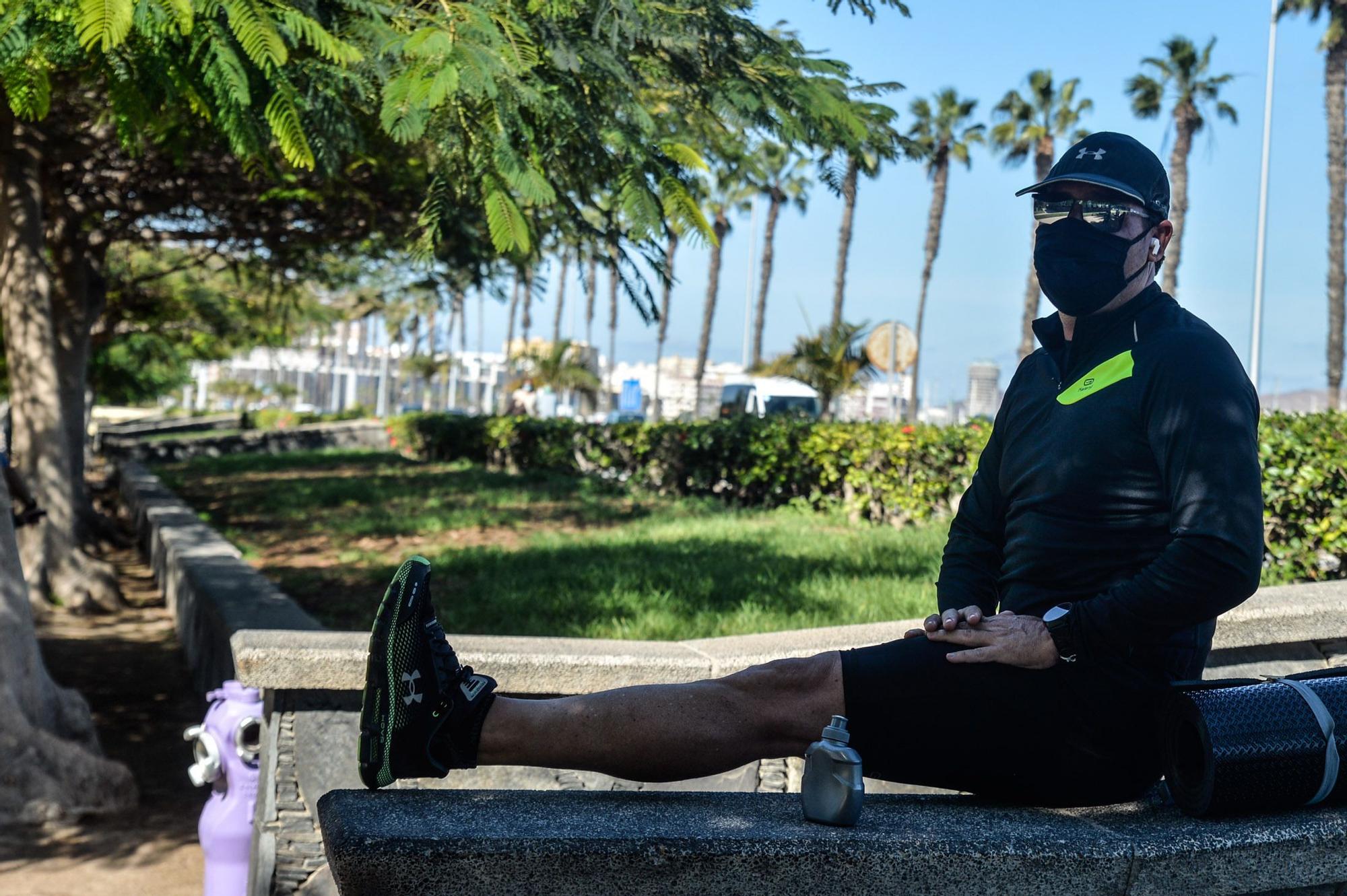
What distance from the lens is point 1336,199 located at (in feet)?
105

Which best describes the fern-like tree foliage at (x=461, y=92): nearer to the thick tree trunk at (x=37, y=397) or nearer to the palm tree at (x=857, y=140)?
the palm tree at (x=857, y=140)

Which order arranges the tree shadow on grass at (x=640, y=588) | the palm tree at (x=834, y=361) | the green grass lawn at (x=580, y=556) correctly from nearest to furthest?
the tree shadow on grass at (x=640, y=588)
the green grass lawn at (x=580, y=556)
the palm tree at (x=834, y=361)

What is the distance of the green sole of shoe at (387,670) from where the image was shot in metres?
2.58

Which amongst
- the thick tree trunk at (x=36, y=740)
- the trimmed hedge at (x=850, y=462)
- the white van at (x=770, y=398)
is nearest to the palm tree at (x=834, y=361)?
the white van at (x=770, y=398)

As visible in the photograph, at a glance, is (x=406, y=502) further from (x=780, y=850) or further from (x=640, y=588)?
(x=780, y=850)

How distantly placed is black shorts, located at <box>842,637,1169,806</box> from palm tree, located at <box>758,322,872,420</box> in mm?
23988

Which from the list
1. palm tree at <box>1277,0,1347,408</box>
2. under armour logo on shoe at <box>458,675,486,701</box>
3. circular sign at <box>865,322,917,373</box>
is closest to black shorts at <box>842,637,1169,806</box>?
under armour logo on shoe at <box>458,675,486,701</box>

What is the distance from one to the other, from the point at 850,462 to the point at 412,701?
34.4 ft

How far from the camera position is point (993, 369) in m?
92.6

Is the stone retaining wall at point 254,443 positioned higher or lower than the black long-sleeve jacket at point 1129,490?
lower

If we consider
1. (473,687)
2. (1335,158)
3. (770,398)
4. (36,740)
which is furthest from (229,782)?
(1335,158)

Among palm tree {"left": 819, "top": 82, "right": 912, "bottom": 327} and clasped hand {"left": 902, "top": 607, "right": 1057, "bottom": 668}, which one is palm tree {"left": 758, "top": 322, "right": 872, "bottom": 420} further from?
clasped hand {"left": 902, "top": 607, "right": 1057, "bottom": 668}

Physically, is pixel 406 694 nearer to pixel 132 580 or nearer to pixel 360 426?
pixel 132 580

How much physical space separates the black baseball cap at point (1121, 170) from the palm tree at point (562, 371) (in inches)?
1562
